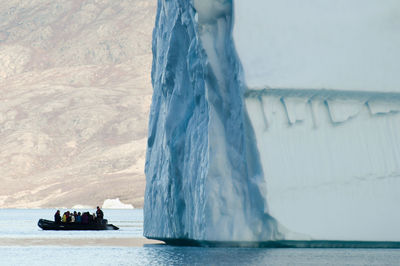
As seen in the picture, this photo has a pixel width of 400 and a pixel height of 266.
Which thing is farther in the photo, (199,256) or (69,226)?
(69,226)

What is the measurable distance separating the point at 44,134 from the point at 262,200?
118 metres

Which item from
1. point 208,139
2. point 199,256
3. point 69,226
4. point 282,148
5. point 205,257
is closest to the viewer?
point 205,257

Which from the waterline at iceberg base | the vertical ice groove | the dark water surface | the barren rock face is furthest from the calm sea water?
the barren rock face

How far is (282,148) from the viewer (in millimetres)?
19766

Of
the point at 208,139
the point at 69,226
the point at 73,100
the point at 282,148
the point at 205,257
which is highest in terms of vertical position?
the point at 73,100

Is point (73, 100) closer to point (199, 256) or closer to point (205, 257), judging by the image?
point (199, 256)

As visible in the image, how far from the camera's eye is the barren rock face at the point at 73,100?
119625 millimetres

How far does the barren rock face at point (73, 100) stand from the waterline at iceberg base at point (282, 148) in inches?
3499

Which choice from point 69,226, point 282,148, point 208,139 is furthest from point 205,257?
point 69,226

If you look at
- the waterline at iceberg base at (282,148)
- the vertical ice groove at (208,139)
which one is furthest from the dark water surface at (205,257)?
the vertical ice groove at (208,139)

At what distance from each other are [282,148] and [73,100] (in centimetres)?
12296

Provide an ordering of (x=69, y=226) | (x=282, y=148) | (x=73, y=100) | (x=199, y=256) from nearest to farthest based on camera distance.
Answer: (x=199, y=256) → (x=282, y=148) → (x=69, y=226) → (x=73, y=100)

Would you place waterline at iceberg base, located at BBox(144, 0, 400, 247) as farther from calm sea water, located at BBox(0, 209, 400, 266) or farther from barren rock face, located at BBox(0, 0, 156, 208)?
barren rock face, located at BBox(0, 0, 156, 208)

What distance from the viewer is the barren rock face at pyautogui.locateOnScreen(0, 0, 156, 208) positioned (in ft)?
392
